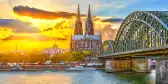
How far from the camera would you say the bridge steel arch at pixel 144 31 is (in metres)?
73.7

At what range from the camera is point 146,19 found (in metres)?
84.6

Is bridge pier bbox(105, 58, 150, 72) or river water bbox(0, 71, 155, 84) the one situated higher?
bridge pier bbox(105, 58, 150, 72)

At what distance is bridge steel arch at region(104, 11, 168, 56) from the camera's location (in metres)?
73.7

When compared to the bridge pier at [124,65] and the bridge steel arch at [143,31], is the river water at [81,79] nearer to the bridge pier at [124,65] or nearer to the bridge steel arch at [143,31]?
the bridge steel arch at [143,31]

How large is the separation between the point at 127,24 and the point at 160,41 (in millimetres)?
34947

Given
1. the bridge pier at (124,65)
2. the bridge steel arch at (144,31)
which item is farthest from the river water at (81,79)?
the bridge pier at (124,65)

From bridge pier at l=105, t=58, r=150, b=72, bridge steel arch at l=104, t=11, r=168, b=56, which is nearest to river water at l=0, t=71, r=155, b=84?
bridge steel arch at l=104, t=11, r=168, b=56

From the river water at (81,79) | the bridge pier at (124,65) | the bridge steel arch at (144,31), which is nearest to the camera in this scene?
the bridge steel arch at (144,31)

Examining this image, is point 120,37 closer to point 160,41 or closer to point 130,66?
point 130,66

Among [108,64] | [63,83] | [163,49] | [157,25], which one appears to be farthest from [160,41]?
[108,64]

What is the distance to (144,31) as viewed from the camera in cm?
9125

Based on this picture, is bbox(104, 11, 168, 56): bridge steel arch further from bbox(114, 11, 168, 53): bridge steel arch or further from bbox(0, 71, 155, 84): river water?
bbox(0, 71, 155, 84): river water

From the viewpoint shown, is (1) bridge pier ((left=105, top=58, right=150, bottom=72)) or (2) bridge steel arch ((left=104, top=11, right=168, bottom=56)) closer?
(2) bridge steel arch ((left=104, top=11, right=168, bottom=56))

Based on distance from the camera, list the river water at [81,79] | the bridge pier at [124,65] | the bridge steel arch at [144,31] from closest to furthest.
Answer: the bridge steel arch at [144,31]
the river water at [81,79]
the bridge pier at [124,65]
